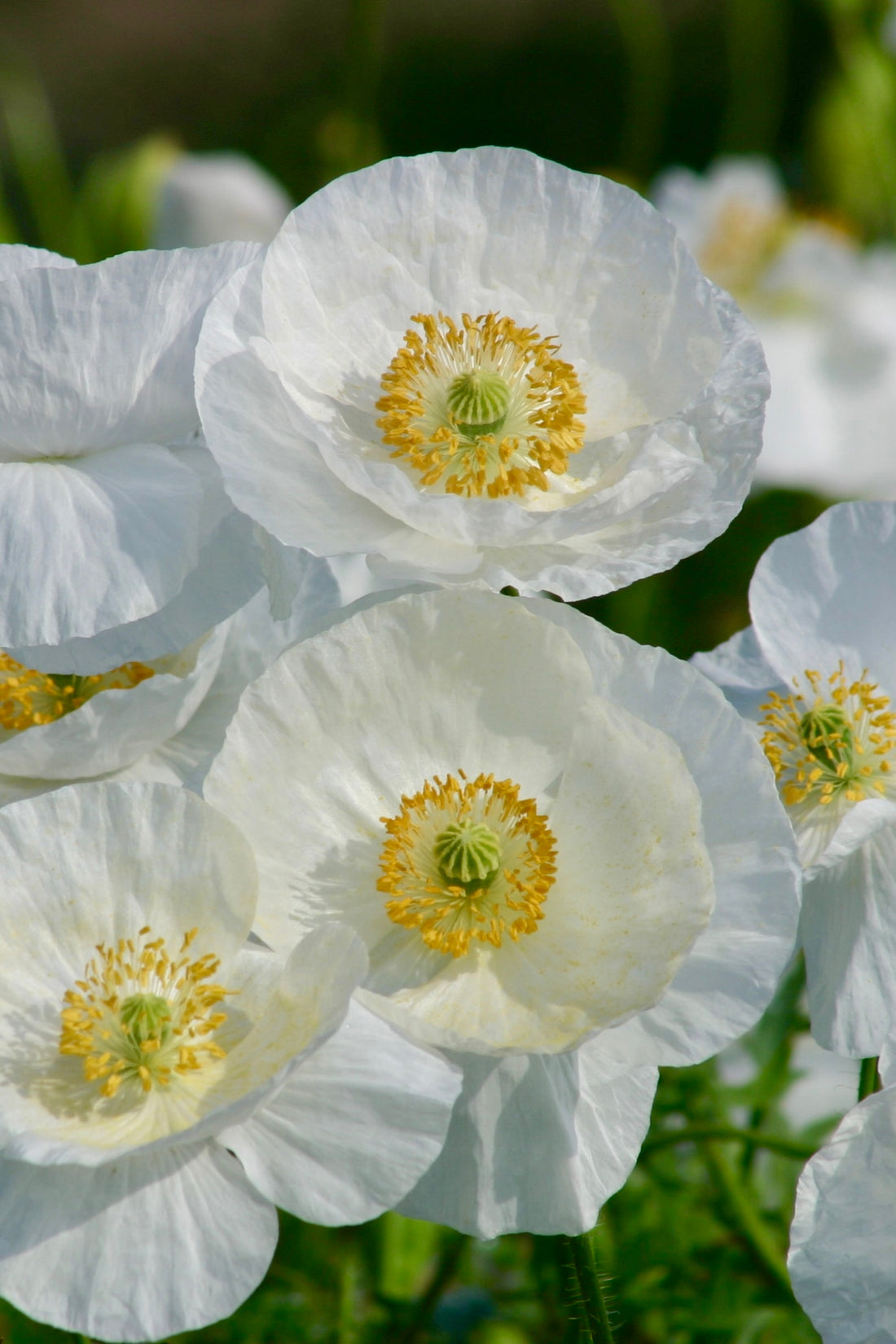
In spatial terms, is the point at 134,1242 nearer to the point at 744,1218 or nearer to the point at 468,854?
the point at 468,854

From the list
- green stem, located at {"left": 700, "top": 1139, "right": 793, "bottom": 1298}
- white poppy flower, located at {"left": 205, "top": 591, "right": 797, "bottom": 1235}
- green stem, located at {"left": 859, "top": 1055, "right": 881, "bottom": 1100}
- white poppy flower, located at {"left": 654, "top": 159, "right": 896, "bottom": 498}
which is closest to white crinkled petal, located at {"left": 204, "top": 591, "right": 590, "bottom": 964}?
white poppy flower, located at {"left": 205, "top": 591, "right": 797, "bottom": 1235}

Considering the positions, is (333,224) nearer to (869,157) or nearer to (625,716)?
(625,716)

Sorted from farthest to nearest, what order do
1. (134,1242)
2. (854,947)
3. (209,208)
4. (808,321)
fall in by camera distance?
1. (808,321)
2. (209,208)
3. (854,947)
4. (134,1242)

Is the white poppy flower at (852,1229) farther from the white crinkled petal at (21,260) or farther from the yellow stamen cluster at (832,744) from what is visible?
the white crinkled petal at (21,260)

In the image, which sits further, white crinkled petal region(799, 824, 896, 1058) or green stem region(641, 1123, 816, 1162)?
green stem region(641, 1123, 816, 1162)

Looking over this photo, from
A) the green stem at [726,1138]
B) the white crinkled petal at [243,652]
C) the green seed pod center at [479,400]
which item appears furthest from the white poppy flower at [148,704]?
the green stem at [726,1138]

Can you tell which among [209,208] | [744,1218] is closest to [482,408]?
[744,1218]

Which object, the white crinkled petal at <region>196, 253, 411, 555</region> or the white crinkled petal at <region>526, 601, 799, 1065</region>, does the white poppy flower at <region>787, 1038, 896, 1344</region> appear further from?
the white crinkled petal at <region>196, 253, 411, 555</region>
